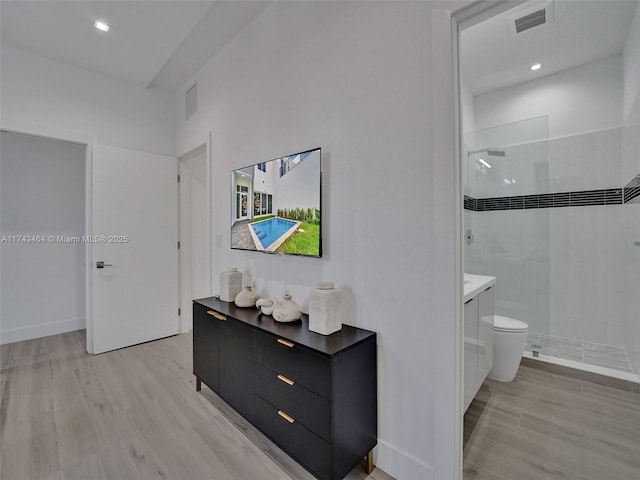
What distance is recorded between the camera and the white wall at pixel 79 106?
275 centimetres

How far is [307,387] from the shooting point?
1435mm

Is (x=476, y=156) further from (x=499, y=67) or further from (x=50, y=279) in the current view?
(x=50, y=279)

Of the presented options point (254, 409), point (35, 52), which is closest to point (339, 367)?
point (254, 409)

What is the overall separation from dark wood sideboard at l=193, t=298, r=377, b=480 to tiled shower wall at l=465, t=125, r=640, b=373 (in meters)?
2.15

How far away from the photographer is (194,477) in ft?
4.93

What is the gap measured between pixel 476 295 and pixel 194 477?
6.02 ft

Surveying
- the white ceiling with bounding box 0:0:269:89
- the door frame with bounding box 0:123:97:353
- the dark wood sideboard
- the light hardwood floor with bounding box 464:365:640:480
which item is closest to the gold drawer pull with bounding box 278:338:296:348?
the dark wood sideboard

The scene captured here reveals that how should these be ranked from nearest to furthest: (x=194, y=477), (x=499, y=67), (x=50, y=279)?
(x=194, y=477) → (x=499, y=67) → (x=50, y=279)

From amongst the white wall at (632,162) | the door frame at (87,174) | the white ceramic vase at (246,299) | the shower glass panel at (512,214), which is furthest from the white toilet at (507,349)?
the door frame at (87,174)

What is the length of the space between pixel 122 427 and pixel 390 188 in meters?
2.22

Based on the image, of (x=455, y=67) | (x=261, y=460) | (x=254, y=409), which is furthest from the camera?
(x=254, y=409)

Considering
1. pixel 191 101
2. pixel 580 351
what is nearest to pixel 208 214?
pixel 191 101

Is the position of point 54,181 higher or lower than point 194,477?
higher

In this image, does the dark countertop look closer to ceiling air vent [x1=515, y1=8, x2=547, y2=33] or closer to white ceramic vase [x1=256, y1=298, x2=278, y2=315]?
white ceramic vase [x1=256, y1=298, x2=278, y2=315]
